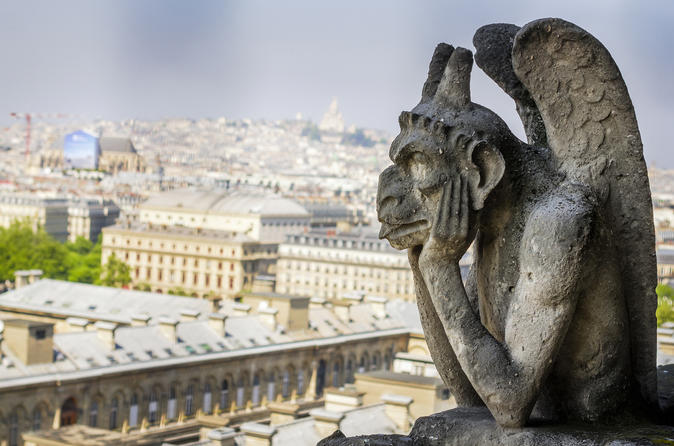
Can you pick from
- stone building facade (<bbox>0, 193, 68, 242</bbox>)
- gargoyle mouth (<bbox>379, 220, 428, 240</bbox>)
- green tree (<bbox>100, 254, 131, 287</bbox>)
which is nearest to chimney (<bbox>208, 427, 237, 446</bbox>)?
gargoyle mouth (<bbox>379, 220, 428, 240</bbox>)

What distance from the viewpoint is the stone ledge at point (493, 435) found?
5.64 m

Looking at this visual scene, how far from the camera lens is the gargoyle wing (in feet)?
19.4

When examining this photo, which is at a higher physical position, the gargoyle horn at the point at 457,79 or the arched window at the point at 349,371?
the gargoyle horn at the point at 457,79

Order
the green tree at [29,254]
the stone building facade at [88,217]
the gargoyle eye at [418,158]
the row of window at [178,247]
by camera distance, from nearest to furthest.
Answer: the gargoyle eye at [418,158] → the green tree at [29,254] → the row of window at [178,247] → the stone building facade at [88,217]

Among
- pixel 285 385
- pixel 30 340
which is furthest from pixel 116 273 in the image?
pixel 30 340

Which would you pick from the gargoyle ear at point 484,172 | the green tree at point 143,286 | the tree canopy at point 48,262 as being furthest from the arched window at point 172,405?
the green tree at point 143,286

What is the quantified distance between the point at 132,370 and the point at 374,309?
66.7ft

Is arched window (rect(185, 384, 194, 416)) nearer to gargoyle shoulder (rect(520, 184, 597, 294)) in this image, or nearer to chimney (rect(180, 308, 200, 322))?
chimney (rect(180, 308, 200, 322))

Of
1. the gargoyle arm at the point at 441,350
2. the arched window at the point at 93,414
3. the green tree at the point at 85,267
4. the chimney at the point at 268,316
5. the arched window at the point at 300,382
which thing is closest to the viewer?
the gargoyle arm at the point at 441,350

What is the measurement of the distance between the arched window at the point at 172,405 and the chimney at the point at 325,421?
65.7 ft

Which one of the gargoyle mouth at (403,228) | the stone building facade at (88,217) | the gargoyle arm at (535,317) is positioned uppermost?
the gargoyle mouth at (403,228)

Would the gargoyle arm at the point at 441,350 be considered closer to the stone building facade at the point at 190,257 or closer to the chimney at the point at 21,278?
the chimney at the point at 21,278

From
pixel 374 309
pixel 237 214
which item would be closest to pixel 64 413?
pixel 374 309

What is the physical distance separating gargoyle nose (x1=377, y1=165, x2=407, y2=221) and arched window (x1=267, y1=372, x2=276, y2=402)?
172ft
